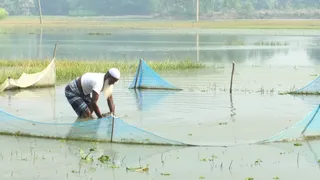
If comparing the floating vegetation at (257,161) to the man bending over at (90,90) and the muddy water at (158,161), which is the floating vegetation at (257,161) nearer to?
the muddy water at (158,161)

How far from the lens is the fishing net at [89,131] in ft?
29.0

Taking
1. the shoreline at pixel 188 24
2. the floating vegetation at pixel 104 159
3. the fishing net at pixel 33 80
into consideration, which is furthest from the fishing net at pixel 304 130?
the shoreline at pixel 188 24

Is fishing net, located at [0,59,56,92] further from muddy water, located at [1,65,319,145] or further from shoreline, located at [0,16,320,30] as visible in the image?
shoreline, located at [0,16,320,30]

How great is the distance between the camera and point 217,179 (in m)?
7.48

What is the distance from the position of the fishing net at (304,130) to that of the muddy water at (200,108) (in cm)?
51

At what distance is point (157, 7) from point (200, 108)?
372 ft

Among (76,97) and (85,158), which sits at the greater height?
(76,97)

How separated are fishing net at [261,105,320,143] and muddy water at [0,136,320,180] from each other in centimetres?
13

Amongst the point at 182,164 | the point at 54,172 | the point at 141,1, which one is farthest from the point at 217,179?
the point at 141,1

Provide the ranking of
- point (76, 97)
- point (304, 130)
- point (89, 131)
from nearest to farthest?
point (89, 131) < point (304, 130) < point (76, 97)

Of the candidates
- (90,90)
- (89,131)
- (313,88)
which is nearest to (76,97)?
(90,90)

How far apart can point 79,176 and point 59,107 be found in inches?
213

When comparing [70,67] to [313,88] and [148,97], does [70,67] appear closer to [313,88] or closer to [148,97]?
[148,97]

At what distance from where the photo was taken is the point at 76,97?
33.6 ft
